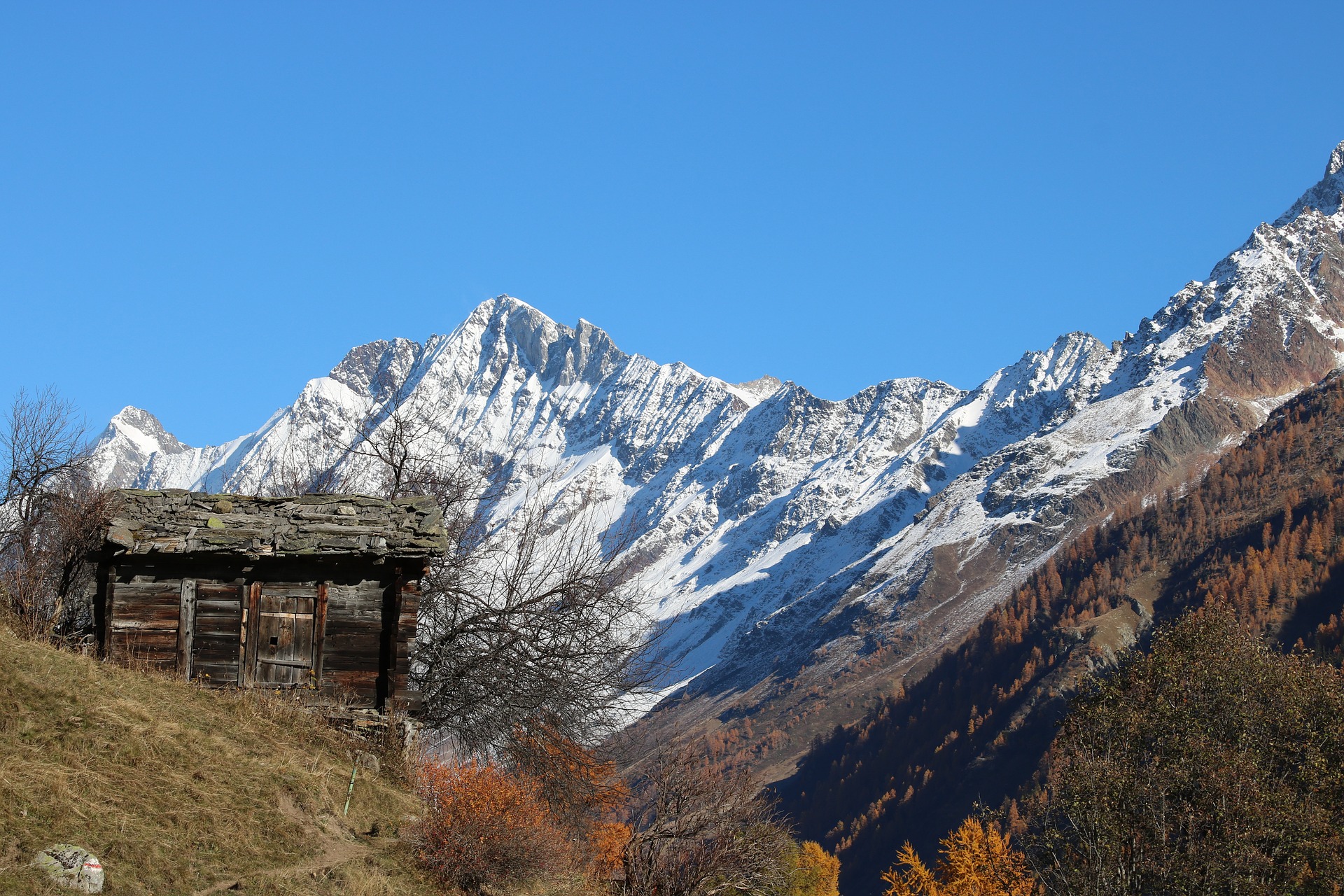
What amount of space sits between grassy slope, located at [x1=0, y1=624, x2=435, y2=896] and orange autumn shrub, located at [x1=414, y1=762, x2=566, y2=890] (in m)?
0.50

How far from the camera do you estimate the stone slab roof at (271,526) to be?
21797 mm

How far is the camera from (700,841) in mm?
20562

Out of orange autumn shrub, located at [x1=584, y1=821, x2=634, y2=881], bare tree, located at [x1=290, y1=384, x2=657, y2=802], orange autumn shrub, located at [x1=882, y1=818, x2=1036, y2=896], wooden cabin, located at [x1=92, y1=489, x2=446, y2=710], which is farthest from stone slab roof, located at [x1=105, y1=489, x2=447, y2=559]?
orange autumn shrub, located at [x1=882, y1=818, x2=1036, y2=896]

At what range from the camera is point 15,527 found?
3105cm

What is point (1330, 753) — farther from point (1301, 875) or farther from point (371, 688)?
point (371, 688)

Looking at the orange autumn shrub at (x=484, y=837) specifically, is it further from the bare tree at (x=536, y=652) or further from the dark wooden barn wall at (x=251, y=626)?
the bare tree at (x=536, y=652)

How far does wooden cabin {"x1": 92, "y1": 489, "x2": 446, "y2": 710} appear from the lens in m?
22.0

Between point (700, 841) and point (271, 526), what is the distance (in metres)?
9.87

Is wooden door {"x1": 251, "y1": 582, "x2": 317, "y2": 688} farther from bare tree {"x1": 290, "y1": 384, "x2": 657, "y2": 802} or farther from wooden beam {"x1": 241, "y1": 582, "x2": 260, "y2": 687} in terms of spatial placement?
bare tree {"x1": 290, "y1": 384, "x2": 657, "y2": 802}

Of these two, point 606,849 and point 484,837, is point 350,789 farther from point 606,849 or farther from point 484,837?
point 606,849

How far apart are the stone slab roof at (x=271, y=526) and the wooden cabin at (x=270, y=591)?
0.03 metres

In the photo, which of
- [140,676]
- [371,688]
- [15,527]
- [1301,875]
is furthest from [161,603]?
[1301,875]

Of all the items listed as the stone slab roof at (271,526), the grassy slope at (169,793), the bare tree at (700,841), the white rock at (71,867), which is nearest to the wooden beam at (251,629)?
the stone slab roof at (271,526)

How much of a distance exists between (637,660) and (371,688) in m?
5.74
